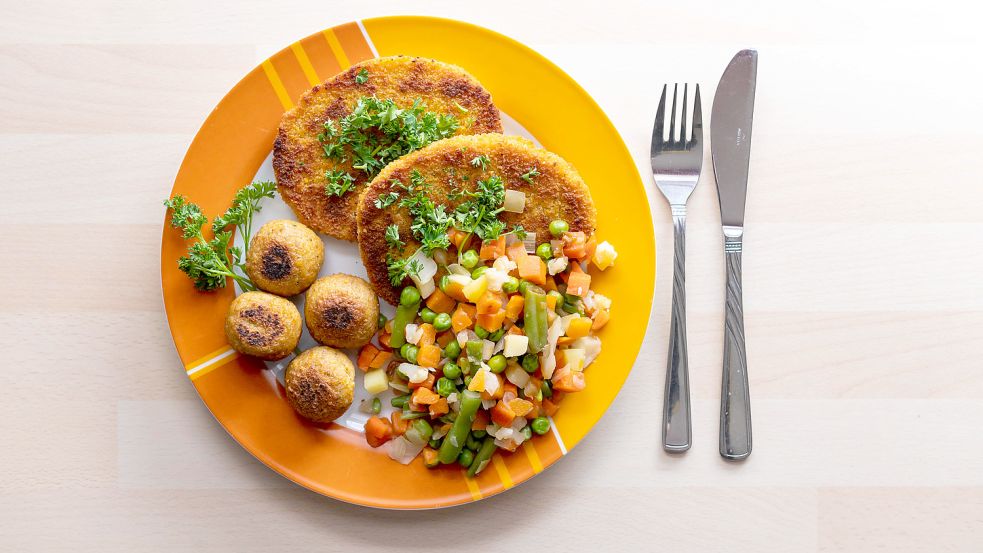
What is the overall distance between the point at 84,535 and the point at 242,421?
1266 mm

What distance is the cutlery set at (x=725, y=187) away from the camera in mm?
3967

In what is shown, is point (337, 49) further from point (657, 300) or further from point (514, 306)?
point (657, 300)

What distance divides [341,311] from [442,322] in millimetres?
531

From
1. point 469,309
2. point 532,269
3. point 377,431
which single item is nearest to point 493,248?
point 532,269

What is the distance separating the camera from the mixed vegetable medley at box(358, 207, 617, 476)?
352 cm

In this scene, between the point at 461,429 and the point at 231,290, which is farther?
the point at 231,290

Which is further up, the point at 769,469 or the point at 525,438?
the point at 525,438

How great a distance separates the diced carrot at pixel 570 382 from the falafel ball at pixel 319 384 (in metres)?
1.12

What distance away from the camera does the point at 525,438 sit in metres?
3.70

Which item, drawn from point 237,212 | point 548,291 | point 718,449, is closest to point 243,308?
point 237,212

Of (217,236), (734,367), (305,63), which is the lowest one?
(734,367)

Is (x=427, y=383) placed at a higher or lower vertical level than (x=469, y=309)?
lower

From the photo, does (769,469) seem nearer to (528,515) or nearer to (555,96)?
(528,515)

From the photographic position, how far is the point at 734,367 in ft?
13.0
